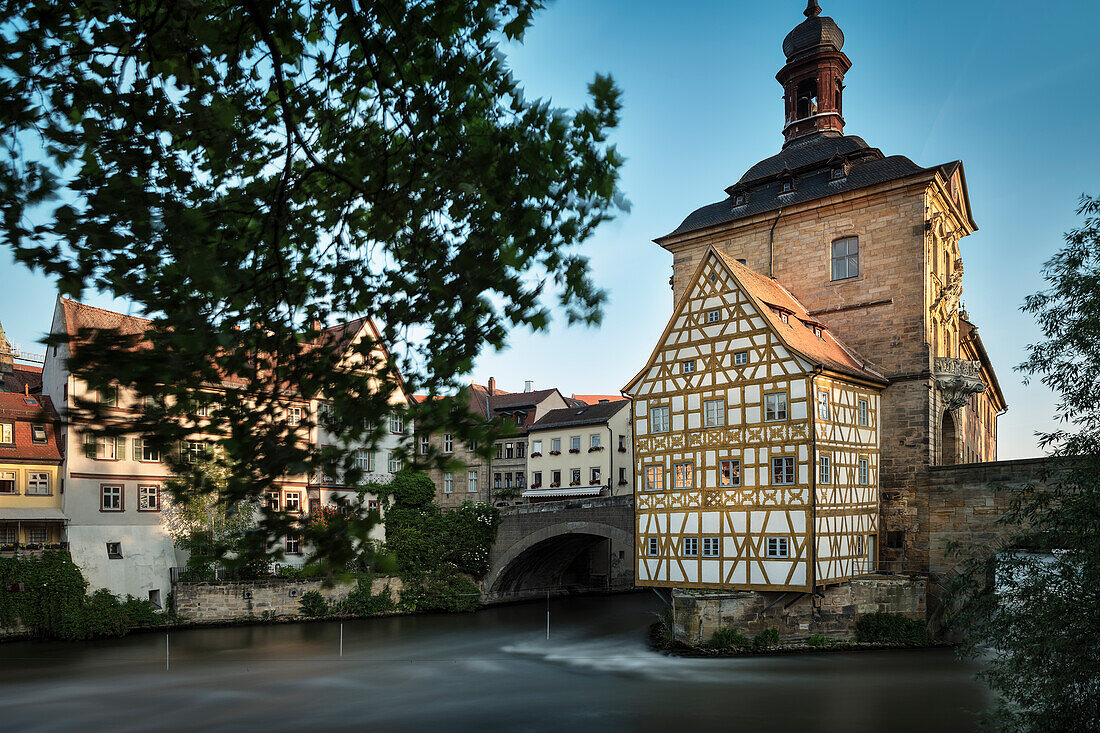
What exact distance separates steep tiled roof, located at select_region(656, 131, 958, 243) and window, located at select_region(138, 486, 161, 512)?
776 inches

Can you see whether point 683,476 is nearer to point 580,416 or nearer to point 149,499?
point 149,499

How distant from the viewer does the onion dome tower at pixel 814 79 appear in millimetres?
31781

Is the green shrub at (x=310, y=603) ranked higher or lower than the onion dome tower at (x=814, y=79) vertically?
lower

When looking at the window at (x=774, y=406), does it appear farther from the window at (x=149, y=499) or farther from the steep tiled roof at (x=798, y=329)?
the window at (x=149, y=499)

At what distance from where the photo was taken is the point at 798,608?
21906 millimetres

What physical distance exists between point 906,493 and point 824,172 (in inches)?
419

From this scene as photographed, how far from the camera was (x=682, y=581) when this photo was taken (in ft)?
76.6

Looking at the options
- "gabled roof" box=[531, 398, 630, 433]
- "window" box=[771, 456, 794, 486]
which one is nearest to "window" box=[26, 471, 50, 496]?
"gabled roof" box=[531, 398, 630, 433]

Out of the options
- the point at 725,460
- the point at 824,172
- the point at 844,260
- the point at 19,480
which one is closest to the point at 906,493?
the point at 725,460

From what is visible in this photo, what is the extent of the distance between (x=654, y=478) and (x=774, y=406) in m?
4.12

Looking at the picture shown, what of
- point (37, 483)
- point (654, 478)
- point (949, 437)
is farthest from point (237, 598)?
point (949, 437)

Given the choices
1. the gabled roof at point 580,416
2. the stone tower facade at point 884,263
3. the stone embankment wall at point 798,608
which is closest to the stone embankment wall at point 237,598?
the stone embankment wall at point 798,608

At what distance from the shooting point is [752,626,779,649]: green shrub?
21453 millimetres

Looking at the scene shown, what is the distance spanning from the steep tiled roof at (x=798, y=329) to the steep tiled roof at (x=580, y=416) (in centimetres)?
1507
